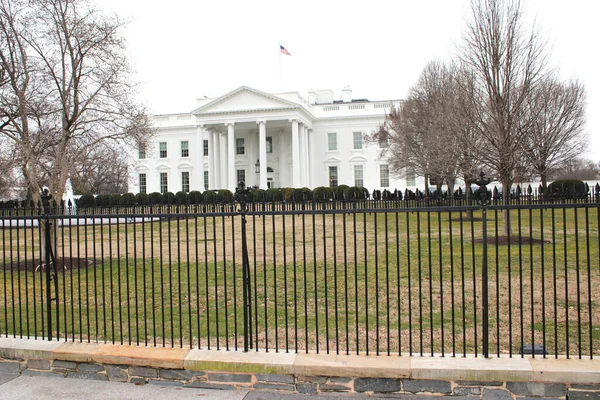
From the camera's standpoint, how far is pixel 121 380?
4738mm

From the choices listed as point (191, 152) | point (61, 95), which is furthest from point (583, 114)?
point (191, 152)

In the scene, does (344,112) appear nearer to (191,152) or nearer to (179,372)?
(191,152)

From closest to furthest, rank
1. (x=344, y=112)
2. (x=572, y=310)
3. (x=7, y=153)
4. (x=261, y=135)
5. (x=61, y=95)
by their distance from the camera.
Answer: (x=572, y=310) < (x=61, y=95) < (x=7, y=153) < (x=261, y=135) < (x=344, y=112)

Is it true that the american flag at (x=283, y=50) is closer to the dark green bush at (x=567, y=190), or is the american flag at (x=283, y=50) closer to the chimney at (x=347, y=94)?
the chimney at (x=347, y=94)

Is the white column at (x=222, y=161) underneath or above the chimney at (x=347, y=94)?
underneath

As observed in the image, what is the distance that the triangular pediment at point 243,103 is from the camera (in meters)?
49.7

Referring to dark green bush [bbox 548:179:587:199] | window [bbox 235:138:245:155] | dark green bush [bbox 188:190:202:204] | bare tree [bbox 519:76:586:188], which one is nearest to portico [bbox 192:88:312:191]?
window [bbox 235:138:245:155]

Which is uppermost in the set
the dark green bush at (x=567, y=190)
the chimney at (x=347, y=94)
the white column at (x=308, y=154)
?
the chimney at (x=347, y=94)

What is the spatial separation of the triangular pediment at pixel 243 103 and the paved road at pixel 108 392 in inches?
1804

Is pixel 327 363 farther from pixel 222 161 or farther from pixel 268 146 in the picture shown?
pixel 268 146

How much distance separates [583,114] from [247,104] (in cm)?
3065

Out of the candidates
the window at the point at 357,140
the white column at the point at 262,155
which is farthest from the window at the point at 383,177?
the white column at the point at 262,155

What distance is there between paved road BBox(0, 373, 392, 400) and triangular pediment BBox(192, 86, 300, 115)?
150 feet

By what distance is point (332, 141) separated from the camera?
5728 centimetres
